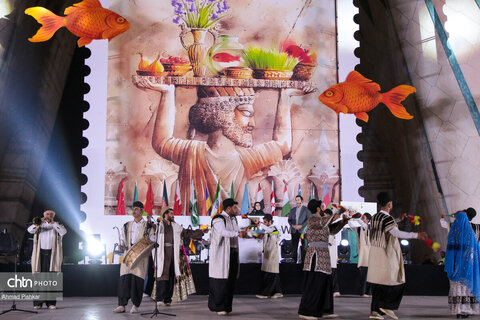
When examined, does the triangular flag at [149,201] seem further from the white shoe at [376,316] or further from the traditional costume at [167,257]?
the white shoe at [376,316]

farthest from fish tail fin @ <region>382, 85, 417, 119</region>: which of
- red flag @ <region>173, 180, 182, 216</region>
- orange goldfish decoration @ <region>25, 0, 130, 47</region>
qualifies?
orange goldfish decoration @ <region>25, 0, 130, 47</region>

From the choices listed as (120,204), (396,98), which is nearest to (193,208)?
(120,204)

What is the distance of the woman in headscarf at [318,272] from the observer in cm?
643

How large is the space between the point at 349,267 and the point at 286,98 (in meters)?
4.04

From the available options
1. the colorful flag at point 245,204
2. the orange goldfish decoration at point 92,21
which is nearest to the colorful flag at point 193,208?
the colorful flag at point 245,204

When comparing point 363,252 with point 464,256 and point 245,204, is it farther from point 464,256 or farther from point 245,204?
point 245,204

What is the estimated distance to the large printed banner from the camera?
12188 mm

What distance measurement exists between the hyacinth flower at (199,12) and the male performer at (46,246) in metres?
6.05

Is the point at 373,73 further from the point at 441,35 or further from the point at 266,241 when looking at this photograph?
the point at 266,241

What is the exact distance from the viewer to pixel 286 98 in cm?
1254

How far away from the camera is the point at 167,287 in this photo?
7.89m

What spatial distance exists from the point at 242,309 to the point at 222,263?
2.73 ft

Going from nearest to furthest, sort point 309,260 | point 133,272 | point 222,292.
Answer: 1. point 309,260
2. point 222,292
3. point 133,272

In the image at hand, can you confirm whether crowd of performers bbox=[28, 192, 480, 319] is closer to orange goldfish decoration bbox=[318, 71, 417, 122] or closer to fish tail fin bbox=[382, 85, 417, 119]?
orange goldfish decoration bbox=[318, 71, 417, 122]
